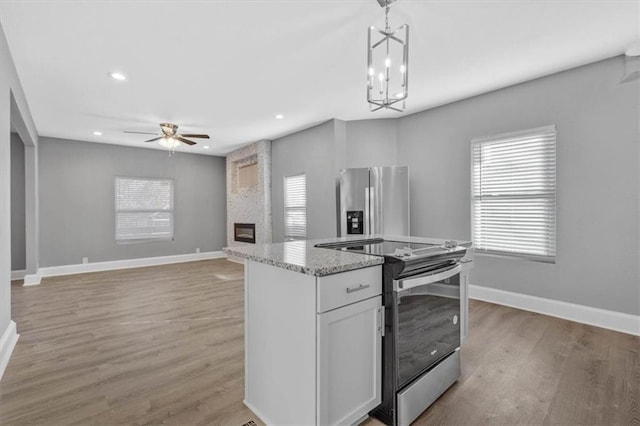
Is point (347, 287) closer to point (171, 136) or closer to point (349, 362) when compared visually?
point (349, 362)

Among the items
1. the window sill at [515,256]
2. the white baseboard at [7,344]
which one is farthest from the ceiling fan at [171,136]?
the window sill at [515,256]

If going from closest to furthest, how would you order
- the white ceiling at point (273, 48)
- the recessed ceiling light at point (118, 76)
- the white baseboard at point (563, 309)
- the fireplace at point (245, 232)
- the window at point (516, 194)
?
the white ceiling at point (273, 48)
the white baseboard at point (563, 309)
the recessed ceiling light at point (118, 76)
the window at point (516, 194)
the fireplace at point (245, 232)

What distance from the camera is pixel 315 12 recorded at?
2.35 meters

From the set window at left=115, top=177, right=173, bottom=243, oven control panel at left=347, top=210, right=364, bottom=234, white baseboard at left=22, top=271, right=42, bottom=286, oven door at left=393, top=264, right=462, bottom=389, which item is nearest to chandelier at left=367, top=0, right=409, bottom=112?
oven door at left=393, top=264, right=462, bottom=389

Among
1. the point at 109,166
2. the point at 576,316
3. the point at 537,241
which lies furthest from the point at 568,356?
the point at 109,166

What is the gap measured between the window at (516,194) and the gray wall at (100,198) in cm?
629

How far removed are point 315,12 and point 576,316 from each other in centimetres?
390

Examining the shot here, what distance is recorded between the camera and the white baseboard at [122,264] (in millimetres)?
5992

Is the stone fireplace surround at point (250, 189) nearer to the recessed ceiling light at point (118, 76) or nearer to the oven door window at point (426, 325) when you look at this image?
the recessed ceiling light at point (118, 76)

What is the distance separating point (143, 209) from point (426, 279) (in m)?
6.96

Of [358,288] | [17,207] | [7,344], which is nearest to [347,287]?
[358,288]

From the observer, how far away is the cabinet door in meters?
1.47

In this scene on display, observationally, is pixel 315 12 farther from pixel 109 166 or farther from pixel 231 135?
pixel 109 166

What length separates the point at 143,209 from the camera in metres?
7.04
